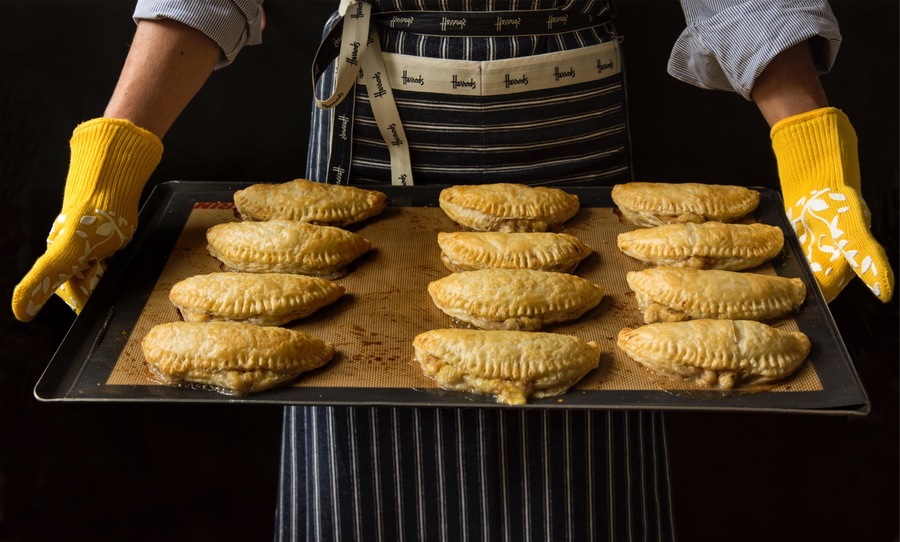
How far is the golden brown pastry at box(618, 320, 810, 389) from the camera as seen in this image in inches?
56.4

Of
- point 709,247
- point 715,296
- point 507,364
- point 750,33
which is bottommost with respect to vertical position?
point 507,364

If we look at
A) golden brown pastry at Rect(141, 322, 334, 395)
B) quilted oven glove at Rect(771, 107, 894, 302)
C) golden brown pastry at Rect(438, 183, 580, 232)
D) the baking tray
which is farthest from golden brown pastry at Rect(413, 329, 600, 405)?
quilted oven glove at Rect(771, 107, 894, 302)

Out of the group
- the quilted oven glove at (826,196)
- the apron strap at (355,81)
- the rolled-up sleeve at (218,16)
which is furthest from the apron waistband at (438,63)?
the quilted oven glove at (826,196)

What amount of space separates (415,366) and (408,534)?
2.37 feet

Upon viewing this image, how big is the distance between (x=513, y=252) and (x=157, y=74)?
870mm

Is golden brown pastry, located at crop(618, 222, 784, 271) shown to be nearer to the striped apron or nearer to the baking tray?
the baking tray

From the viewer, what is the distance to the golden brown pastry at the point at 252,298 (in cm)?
162

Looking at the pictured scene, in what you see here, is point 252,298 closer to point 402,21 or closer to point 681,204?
point 402,21

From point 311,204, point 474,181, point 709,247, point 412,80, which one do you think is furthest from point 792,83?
point 311,204

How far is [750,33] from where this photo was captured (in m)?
→ 1.87

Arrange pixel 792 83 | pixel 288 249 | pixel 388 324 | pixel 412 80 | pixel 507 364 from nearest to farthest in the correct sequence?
pixel 507 364
pixel 388 324
pixel 288 249
pixel 792 83
pixel 412 80

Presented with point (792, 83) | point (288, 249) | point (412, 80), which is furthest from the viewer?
point (412, 80)

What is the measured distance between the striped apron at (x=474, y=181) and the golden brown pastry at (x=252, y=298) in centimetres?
34

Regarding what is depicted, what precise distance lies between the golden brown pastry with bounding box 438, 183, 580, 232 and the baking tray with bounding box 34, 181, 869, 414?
4 centimetres
